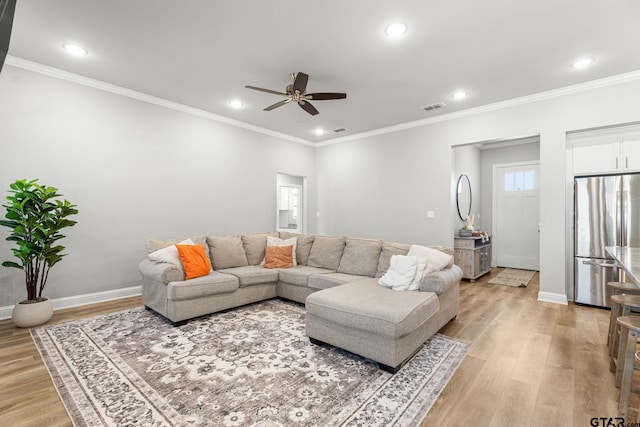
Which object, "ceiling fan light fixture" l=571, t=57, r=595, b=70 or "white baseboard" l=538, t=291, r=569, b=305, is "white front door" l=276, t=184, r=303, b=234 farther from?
"ceiling fan light fixture" l=571, t=57, r=595, b=70

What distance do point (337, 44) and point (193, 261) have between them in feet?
9.41

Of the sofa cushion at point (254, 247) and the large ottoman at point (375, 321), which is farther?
the sofa cushion at point (254, 247)

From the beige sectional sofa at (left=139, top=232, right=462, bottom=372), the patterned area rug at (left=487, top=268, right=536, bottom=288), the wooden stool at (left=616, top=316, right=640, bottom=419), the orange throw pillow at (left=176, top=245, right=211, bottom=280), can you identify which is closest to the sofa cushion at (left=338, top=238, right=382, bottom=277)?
the beige sectional sofa at (left=139, top=232, right=462, bottom=372)

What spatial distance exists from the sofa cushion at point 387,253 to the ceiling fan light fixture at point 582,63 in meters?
2.77

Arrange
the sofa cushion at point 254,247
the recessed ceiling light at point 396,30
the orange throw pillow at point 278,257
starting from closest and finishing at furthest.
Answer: the recessed ceiling light at point 396,30
the orange throw pillow at point 278,257
the sofa cushion at point 254,247

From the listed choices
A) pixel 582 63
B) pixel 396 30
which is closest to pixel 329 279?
pixel 396 30

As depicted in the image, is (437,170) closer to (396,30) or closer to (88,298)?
(396,30)

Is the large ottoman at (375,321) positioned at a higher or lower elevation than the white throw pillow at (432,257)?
lower

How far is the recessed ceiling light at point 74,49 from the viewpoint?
303 centimetres

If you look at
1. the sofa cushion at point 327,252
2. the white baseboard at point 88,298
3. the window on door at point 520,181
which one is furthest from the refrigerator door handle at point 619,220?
the white baseboard at point 88,298

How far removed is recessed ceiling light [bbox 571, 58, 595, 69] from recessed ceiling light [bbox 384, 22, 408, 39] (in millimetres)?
2145

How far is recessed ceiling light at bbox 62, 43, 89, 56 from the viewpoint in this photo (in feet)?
9.95

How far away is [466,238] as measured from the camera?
5.30m

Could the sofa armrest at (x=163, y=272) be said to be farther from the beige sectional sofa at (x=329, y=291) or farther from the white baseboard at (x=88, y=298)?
the white baseboard at (x=88, y=298)
